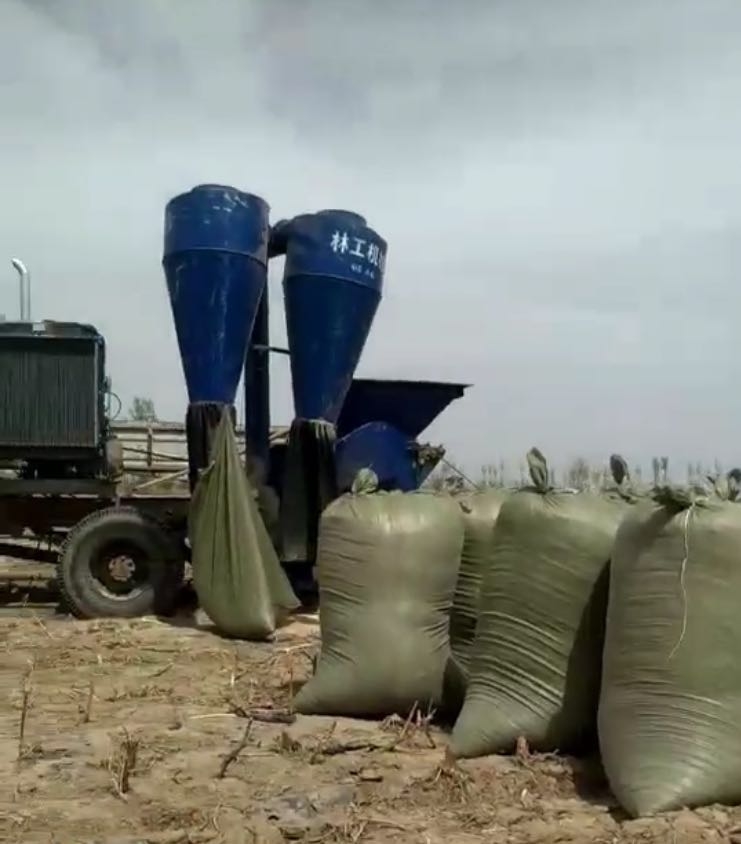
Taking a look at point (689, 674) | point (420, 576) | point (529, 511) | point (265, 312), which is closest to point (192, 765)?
point (420, 576)

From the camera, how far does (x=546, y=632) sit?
3.96 meters

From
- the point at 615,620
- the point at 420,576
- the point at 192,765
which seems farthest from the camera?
the point at 420,576

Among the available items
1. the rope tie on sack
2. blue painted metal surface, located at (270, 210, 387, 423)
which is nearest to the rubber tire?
blue painted metal surface, located at (270, 210, 387, 423)

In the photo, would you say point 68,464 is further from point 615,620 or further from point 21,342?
point 615,620

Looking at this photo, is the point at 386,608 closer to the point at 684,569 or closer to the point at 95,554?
the point at 684,569

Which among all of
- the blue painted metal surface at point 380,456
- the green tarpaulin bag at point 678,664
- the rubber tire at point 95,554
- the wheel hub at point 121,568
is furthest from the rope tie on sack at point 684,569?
the wheel hub at point 121,568

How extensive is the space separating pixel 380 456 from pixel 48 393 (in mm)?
2476

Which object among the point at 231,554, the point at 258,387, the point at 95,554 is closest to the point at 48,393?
the point at 95,554

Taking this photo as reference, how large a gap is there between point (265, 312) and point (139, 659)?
3.41m

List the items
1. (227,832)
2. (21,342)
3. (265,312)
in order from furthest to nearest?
(265,312), (21,342), (227,832)

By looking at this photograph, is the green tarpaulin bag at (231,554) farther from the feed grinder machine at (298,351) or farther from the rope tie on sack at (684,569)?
the rope tie on sack at (684,569)

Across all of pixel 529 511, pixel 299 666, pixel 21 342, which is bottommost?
pixel 299 666

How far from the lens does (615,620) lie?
3590mm

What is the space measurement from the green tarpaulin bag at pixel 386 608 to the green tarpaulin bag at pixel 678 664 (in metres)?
1.08
